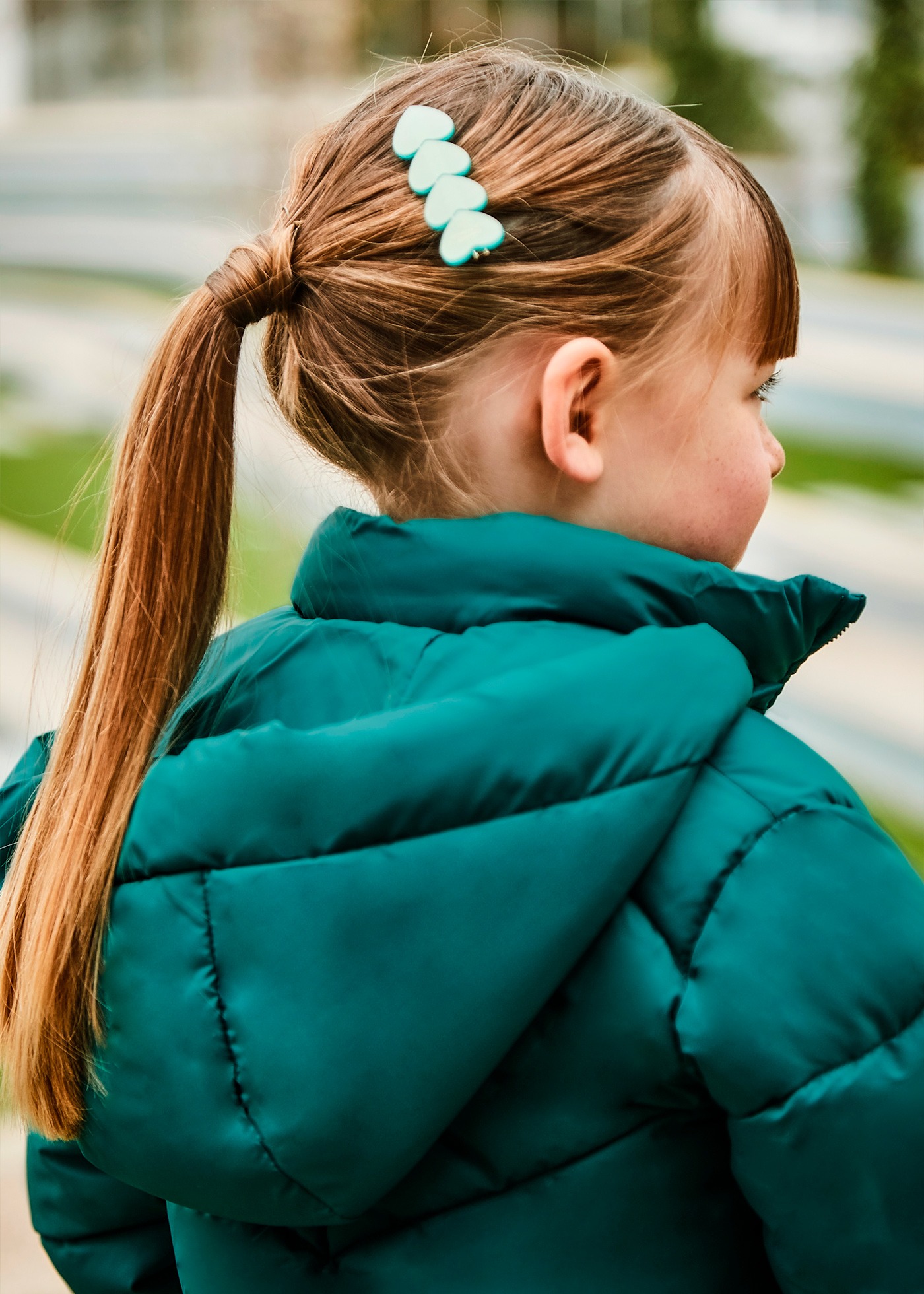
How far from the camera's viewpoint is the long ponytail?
3.01 feet

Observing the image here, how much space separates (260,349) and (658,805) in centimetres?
57

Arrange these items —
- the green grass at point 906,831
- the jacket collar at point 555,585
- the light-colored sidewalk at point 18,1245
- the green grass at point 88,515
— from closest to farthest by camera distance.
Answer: the jacket collar at point 555,585, the green grass at point 88,515, the light-colored sidewalk at point 18,1245, the green grass at point 906,831

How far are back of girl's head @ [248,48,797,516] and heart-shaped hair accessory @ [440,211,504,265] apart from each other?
0.02 m

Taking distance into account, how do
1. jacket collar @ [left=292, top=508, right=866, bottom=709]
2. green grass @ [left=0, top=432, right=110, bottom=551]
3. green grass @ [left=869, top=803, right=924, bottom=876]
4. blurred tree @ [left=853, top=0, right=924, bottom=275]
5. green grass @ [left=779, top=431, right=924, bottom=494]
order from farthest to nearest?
green grass @ [left=0, top=432, right=110, bottom=551]
blurred tree @ [left=853, top=0, right=924, bottom=275]
green grass @ [left=779, top=431, right=924, bottom=494]
green grass @ [left=869, top=803, right=924, bottom=876]
jacket collar @ [left=292, top=508, right=866, bottom=709]

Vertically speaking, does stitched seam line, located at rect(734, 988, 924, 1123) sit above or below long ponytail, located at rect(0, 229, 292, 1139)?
below

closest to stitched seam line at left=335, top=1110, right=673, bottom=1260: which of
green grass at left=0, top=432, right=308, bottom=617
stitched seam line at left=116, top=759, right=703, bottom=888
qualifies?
stitched seam line at left=116, top=759, right=703, bottom=888

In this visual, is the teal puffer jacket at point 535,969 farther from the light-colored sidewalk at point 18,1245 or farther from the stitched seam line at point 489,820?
the light-colored sidewalk at point 18,1245

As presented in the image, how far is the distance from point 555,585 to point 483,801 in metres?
0.18

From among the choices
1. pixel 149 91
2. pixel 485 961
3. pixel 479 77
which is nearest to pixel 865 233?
pixel 479 77

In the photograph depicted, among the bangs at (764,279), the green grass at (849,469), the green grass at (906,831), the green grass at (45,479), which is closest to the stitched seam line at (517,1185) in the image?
the bangs at (764,279)

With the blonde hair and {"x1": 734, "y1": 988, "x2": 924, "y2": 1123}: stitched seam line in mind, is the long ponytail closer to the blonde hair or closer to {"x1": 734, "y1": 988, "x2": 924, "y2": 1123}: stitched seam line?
the blonde hair

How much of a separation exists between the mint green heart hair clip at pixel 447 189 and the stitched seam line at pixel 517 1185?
61cm

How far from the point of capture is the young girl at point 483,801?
758 millimetres

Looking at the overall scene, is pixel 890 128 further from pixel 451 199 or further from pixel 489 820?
pixel 489 820
